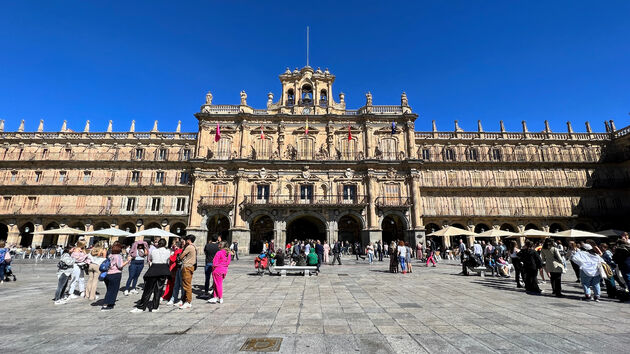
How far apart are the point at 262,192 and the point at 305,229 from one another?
20.5 ft

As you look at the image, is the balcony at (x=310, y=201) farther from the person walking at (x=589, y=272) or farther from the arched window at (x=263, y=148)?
the person walking at (x=589, y=272)

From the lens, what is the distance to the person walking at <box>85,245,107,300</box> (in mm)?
7815

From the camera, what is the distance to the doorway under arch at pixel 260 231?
29.8 m

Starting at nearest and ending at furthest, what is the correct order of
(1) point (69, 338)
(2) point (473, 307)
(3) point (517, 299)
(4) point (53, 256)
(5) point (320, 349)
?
(5) point (320, 349) → (1) point (69, 338) → (2) point (473, 307) → (3) point (517, 299) → (4) point (53, 256)

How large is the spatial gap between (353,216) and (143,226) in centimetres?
2230

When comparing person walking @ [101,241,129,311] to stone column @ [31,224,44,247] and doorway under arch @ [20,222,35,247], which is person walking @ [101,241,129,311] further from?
doorway under arch @ [20,222,35,247]

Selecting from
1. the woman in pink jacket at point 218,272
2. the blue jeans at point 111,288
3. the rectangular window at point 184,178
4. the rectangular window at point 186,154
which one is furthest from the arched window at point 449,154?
the blue jeans at point 111,288

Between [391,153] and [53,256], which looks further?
[391,153]

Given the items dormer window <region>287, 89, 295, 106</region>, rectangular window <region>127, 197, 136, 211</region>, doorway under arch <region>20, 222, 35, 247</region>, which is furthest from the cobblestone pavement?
doorway under arch <region>20, 222, 35, 247</region>

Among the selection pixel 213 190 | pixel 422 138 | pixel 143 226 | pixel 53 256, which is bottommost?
pixel 53 256

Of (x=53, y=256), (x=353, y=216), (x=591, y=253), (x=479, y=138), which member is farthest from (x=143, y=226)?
(x=479, y=138)

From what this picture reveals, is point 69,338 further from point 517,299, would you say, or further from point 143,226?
point 143,226

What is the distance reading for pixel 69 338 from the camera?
15.2 feet

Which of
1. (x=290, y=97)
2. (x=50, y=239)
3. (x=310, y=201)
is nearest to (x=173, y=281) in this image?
(x=310, y=201)
